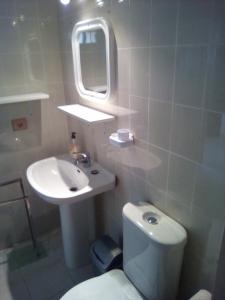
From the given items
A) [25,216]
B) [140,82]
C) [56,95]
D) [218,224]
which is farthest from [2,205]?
[218,224]

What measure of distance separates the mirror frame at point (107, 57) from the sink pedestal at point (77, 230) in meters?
0.75

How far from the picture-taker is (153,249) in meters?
1.06

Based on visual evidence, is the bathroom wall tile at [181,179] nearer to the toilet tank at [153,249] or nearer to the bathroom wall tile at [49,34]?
the toilet tank at [153,249]

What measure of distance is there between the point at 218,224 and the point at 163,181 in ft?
1.01

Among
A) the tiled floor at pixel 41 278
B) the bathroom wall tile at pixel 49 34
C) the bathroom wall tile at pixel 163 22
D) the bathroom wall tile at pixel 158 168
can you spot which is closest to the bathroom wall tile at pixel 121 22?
the bathroom wall tile at pixel 163 22

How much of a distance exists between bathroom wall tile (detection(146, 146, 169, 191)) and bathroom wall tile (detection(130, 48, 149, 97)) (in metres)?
0.28

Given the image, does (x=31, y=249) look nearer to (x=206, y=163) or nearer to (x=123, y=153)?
(x=123, y=153)

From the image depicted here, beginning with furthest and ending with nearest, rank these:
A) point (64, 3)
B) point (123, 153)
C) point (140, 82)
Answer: point (64, 3)
point (123, 153)
point (140, 82)

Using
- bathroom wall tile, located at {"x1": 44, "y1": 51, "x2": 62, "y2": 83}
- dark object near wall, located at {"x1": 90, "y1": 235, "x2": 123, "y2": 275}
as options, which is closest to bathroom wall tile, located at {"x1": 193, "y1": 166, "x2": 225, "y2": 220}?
dark object near wall, located at {"x1": 90, "y1": 235, "x2": 123, "y2": 275}

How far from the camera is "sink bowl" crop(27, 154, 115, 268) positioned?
5.22ft

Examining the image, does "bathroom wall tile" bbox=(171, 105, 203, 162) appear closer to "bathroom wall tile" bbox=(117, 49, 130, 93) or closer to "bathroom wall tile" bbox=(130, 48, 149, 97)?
"bathroom wall tile" bbox=(130, 48, 149, 97)

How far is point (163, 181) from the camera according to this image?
1.17 m

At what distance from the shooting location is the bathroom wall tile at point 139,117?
46.2 inches

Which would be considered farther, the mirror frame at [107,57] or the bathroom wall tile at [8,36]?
the bathroom wall tile at [8,36]
